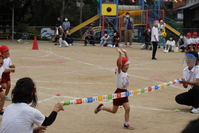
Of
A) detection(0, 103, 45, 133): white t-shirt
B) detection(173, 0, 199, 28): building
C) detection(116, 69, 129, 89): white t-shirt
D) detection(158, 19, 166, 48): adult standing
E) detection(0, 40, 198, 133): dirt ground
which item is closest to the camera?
detection(0, 103, 45, 133): white t-shirt

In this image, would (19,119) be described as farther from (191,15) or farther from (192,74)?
(191,15)

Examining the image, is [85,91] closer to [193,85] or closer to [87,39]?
[193,85]

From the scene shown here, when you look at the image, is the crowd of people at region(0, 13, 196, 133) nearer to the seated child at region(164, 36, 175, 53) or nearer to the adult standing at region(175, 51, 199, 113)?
the adult standing at region(175, 51, 199, 113)

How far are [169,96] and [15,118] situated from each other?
5.97m

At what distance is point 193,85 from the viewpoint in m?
7.56

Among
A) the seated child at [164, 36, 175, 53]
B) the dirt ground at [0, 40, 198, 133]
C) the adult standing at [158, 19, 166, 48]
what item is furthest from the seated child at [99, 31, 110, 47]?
the dirt ground at [0, 40, 198, 133]

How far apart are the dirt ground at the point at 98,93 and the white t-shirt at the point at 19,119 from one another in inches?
85.3

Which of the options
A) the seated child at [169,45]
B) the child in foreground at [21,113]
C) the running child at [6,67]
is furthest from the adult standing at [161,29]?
the child in foreground at [21,113]

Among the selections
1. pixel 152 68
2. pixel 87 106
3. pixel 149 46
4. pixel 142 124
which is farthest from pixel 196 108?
pixel 149 46

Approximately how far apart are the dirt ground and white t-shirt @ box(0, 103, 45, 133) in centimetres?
217

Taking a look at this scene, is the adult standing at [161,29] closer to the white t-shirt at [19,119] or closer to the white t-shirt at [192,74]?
the white t-shirt at [192,74]

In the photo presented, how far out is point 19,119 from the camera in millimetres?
4031

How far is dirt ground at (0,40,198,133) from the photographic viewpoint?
6.64m

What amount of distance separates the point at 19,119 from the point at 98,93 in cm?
532
